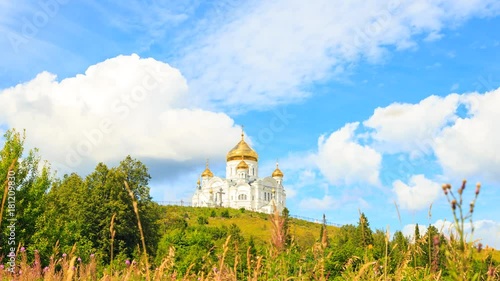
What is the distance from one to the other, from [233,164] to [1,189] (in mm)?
83694

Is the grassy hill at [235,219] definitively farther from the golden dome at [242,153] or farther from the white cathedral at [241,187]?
the golden dome at [242,153]

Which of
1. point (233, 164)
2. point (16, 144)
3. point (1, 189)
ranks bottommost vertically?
point (1, 189)

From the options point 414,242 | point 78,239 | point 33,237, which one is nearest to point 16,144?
point 33,237

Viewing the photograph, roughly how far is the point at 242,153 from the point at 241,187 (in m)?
8.41

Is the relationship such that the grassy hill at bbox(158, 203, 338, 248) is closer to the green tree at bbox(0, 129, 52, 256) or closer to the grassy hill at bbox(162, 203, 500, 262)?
the grassy hill at bbox(162, 203, 500, 262)

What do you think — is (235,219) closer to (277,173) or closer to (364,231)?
(277,173)

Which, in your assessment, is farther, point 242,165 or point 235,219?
point 242,165

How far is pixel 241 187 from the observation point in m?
98.8

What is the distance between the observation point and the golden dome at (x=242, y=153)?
Result: 342 ft

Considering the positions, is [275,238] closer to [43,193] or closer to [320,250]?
[320,250]

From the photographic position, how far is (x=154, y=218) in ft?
128

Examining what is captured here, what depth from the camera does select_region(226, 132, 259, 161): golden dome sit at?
Answer: 104250mm

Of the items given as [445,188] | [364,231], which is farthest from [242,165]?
[445,188]

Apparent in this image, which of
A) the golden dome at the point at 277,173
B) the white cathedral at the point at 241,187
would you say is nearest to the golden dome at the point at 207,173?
the white cathedral at the point at 241,187
